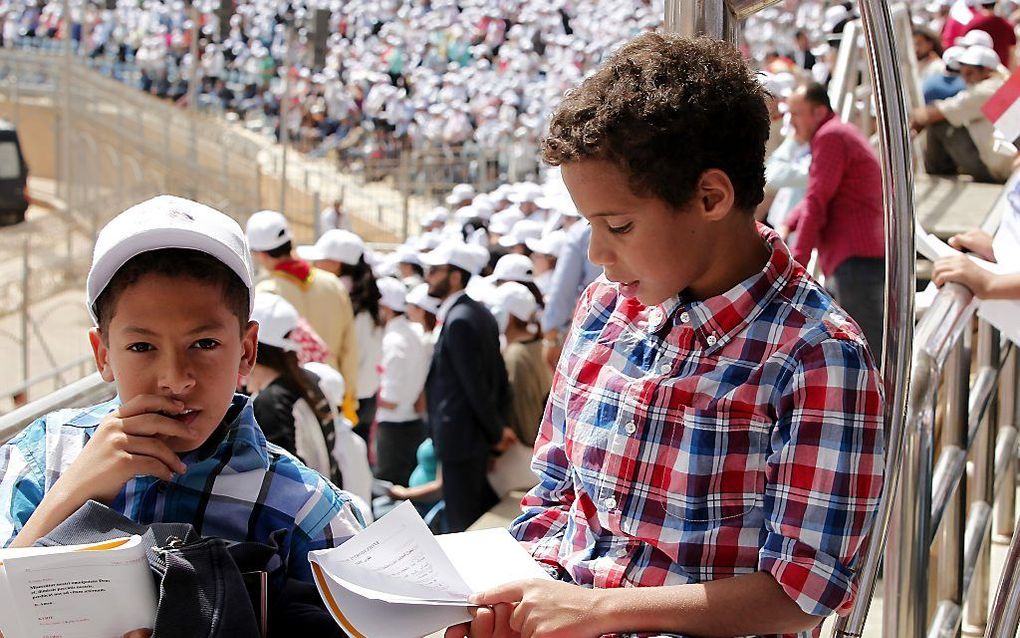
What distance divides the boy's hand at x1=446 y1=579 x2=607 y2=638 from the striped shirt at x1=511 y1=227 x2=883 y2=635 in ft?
0.33

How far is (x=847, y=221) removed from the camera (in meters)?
4.96

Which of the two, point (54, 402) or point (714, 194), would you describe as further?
point (54, 402)

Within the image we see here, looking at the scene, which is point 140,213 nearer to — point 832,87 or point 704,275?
point 704,275

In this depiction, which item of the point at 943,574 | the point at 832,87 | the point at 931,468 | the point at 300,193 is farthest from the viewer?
the point at 300,193

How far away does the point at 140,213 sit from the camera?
4.82 ft

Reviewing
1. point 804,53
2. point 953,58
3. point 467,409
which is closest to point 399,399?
point 467,409

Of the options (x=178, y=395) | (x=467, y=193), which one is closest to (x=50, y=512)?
(x=178, y=395)

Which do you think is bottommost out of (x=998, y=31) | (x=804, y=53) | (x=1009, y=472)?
(x=1009, y=472)

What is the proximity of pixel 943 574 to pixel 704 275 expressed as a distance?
59.7 inches

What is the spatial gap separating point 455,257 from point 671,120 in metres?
4.56

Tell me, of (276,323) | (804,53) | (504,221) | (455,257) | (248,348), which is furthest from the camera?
(804,53)

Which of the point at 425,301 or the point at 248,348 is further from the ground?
the point at 248,348

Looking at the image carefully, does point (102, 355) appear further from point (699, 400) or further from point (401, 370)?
point (401, 370)

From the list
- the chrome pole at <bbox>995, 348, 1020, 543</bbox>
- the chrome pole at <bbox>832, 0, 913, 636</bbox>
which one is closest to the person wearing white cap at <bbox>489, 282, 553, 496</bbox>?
the chrome pole at <bbox>995, 348, 1020, 543</bbox>
